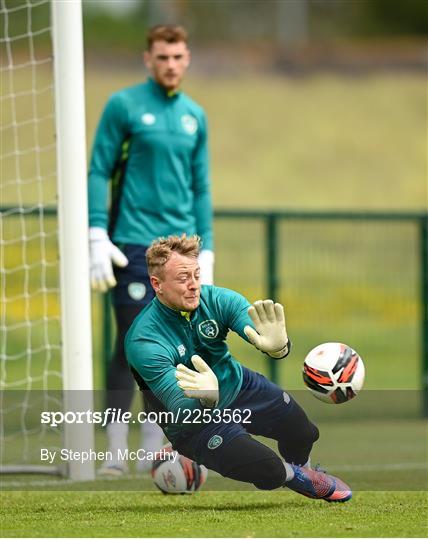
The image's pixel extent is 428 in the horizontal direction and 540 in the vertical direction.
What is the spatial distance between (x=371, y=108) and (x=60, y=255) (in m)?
25.4

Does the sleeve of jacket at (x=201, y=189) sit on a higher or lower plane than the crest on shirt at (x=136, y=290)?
higher

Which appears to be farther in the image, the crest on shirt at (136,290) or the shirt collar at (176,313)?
the crest on shirt at (136,290)

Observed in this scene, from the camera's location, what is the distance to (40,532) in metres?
4.97

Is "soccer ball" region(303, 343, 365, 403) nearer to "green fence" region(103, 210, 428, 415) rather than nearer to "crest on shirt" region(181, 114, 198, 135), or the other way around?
"crest on shirt" region(181, 114, 198, 135)

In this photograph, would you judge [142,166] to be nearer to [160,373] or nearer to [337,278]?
[160,373]

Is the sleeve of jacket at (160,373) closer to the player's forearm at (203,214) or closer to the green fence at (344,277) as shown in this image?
the player's forearm at (203,214)

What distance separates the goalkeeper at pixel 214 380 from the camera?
5344 millimetres

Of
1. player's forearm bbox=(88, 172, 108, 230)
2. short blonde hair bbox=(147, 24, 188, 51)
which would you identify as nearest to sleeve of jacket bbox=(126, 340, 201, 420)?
player's forearm bbox=(88, 172, 108, 230)

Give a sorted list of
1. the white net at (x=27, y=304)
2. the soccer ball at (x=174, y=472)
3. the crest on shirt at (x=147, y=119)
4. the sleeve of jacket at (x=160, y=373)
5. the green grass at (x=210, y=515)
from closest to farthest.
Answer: the green grass at (x=210, y=515)
the sleeve of jacket at (x=160, y=373)
the soccer ball at (x=174, y=472)
the crest on shirt at (x=147, y=119)
the white net at (x=27, y=304)

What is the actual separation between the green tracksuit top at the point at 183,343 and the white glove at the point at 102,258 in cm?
142

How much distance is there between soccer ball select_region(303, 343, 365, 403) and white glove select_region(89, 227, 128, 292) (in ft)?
6.52

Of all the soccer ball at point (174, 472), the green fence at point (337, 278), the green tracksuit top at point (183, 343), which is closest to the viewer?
the green tracksuit top at point (183, 343)

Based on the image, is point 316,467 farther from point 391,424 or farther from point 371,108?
point 371,108

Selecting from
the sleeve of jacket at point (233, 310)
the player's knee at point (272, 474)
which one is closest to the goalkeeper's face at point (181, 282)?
the sleeve of jacket at point (233, 310)
